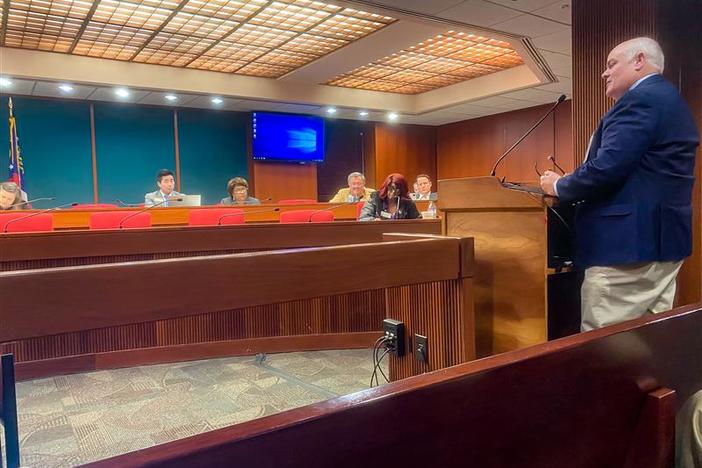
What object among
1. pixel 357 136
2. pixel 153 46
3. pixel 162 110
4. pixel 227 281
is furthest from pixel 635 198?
pixel 357 136

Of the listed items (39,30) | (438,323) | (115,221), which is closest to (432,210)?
(115,221)

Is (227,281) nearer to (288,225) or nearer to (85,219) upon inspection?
(288,225)

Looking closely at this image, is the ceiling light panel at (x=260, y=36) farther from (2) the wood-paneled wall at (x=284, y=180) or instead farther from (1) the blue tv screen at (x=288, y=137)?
(2) the wood-paneled wall at (x=284, y=180)

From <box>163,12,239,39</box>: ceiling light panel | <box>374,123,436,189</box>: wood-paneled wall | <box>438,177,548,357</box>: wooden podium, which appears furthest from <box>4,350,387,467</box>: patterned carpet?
<box>374,123,436,189</box>: wood-paneled wall

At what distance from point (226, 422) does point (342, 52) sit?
492cm

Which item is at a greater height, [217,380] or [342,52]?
[342,52]

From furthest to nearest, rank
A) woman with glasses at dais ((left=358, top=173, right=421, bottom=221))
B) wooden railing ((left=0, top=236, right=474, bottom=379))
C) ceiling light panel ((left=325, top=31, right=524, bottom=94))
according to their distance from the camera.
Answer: ceiling light panel ((left=325, top=31, right=524, bottom=94))
woman with glasses at dais ((left=358, top=173, right=421, bottom=221))
wooden railing ((left=0, top=236, right=474, bottom=379))

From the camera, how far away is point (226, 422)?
2.42 metres

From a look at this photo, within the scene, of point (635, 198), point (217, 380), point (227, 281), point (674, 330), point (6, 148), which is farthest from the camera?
point (6, 148)

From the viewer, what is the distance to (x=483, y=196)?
84.0 inches

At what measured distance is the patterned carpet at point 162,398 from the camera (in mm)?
2279

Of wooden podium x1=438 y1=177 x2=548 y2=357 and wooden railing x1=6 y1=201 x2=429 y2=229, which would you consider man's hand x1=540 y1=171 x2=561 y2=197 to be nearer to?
wooden podium x1=438 y1=177 x2=548 y2=357

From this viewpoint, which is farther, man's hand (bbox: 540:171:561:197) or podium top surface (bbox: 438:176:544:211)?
podium top surface (bbox: 438:176:544:211)

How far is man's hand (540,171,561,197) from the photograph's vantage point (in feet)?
6.02
